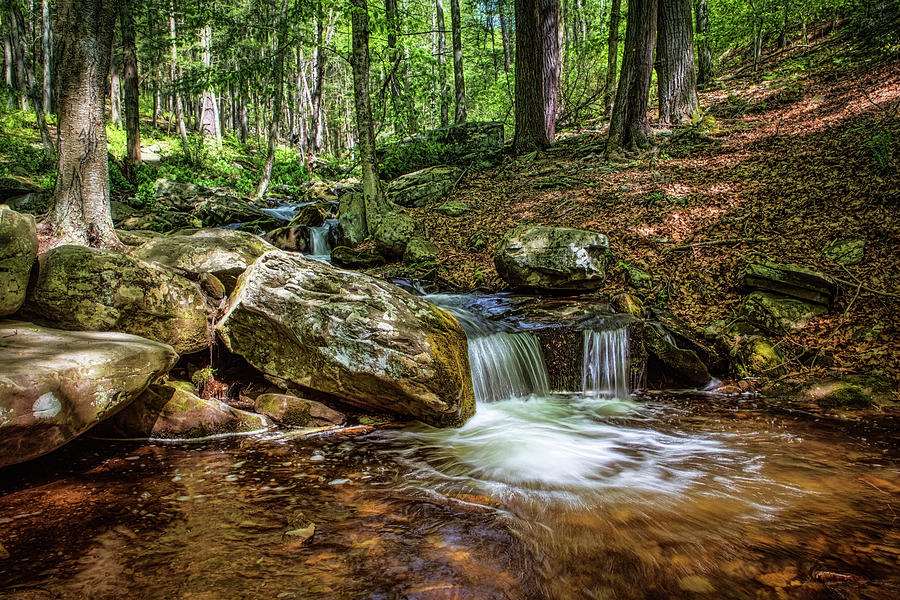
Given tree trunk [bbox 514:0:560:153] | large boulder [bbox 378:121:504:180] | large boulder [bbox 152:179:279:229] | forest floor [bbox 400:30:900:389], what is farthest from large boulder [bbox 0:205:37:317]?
tree trunk [bbox 514:0:560:153]

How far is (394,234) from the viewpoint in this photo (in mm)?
9469

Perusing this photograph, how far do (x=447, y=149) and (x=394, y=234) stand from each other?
626cm

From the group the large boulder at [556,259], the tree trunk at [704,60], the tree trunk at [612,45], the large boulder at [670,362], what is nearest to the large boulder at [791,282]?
the large boulder at [670,362]

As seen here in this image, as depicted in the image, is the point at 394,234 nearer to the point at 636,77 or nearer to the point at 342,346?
the point at 342,346

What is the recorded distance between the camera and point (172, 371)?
4.53 m

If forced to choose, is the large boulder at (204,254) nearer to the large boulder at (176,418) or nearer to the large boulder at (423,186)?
the large boulder at (176,418)

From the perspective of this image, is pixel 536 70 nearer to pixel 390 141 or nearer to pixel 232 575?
pixel 390 141

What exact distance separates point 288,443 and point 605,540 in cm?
271

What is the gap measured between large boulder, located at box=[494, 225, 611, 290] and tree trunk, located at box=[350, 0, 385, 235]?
4.05 m

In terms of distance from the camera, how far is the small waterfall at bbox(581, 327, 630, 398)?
5707 millimetres

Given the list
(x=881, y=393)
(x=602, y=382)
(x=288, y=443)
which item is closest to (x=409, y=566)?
(x=288, y=443)

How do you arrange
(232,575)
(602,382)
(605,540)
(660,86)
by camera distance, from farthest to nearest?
(660,86) < (602,382) < (605,540) < (232,575)

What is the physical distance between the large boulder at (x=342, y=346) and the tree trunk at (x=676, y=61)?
10.9 m

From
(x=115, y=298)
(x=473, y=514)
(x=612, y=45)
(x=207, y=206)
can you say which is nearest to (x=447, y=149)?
(x=612, y=45)
